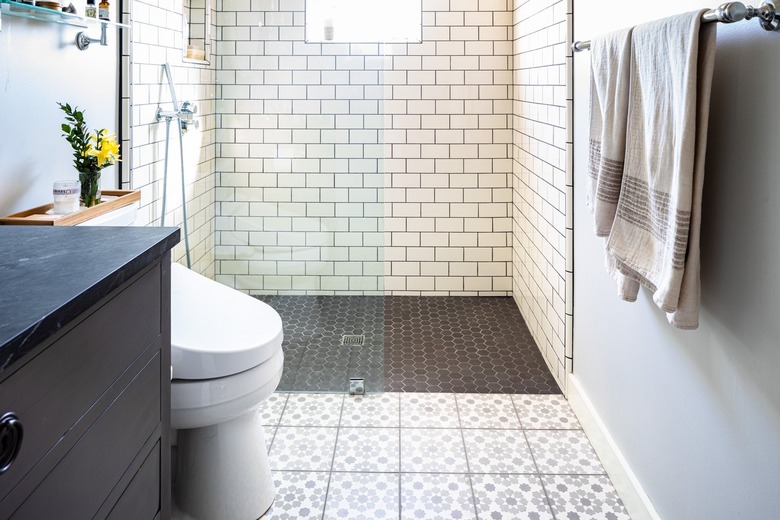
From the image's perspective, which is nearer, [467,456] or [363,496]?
[363,496]

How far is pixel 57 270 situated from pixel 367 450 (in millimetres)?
1568

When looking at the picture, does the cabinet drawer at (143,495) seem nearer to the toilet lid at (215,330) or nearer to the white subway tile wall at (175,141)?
the toilet lid at (215,330)

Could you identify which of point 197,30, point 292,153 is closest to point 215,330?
point 292,153

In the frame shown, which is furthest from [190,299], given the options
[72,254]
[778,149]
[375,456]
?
[778,149]

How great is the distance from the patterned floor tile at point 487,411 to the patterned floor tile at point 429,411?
0.04 metres

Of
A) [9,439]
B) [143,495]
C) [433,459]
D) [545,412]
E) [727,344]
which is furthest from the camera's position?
[545,412]

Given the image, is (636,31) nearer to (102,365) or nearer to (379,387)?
(102,365)

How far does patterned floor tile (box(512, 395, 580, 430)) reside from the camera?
7.84ft

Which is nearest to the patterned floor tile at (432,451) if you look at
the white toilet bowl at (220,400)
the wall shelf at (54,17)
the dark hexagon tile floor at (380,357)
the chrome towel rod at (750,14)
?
the dark hexagon tile floor at (380,357)

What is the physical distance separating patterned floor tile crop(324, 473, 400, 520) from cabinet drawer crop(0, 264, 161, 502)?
3.50 feet

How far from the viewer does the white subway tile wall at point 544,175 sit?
2564 mm

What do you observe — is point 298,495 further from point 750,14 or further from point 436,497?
point 750,14

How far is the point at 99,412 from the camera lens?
0.82 metres

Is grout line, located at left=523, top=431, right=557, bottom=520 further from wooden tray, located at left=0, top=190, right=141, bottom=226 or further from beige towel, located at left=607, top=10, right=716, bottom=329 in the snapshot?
wooden tray, located at left=0, top=190, right=141, bottom=226
